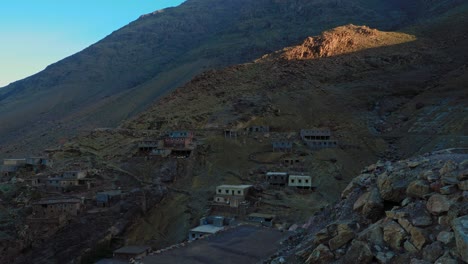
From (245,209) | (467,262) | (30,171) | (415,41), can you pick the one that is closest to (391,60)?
(415,41)

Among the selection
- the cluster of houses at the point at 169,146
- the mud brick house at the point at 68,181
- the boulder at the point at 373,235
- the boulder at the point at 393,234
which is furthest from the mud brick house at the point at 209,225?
the boulder at the point at 393,234

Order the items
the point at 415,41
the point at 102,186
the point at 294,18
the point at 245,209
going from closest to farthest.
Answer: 1. the point at 245,209
2. the point at 102,186
3. the point at 415,41
4. the point at 294,18

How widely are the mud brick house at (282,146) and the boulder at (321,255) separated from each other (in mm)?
40833

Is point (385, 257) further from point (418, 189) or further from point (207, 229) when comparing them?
point (207, 229)

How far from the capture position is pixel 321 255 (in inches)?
292

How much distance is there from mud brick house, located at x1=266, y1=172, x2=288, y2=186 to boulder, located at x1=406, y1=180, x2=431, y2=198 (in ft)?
111

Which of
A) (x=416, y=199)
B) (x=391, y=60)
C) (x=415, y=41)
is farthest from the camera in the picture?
(x=415, y=41)

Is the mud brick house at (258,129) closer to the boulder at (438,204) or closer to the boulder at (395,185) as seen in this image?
the boulder at (395,185)

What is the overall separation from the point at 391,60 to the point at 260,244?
2775 inches

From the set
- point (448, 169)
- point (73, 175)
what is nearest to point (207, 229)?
point (73, 175)

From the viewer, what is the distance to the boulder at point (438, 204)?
6461mm

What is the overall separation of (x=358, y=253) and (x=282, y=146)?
41.9 meters

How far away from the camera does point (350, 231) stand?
24.3 ft

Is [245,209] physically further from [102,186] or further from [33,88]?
[33,88]
